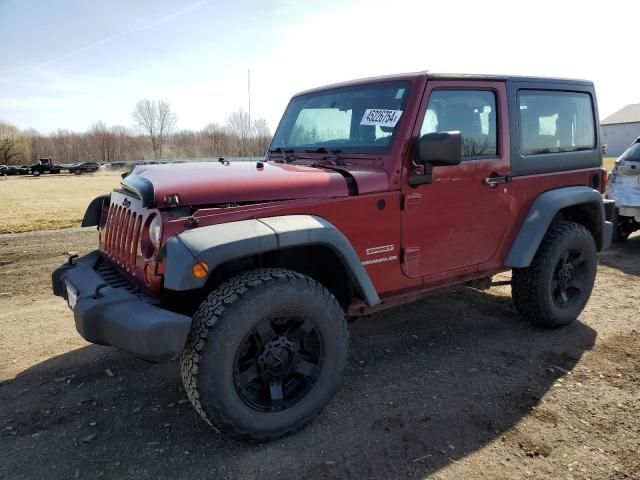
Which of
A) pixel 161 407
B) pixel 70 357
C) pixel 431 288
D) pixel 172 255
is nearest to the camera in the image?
pixel 172 255

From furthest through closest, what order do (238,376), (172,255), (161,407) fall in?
(161,407) → (238,376) → (172,255)

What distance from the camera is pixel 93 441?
272 centimetres

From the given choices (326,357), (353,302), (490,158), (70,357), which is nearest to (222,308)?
(326,357)

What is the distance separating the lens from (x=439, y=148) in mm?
2922

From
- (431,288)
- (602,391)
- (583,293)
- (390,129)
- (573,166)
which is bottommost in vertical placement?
(602,391)

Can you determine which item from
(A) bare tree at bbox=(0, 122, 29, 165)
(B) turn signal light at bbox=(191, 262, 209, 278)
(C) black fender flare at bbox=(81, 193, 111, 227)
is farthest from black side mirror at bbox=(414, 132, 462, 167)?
(A) bare tree at bbox=(0, 122, 29, 165)

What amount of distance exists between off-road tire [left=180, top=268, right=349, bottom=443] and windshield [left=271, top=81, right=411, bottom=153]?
1.16m

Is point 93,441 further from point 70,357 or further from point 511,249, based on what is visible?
point 511,249

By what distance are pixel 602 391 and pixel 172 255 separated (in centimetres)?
288

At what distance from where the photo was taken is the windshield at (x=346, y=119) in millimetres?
3254

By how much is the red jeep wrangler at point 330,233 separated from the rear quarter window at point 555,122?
2 centimetres

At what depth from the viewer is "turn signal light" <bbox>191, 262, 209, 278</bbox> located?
2336mm

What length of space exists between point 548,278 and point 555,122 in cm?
132

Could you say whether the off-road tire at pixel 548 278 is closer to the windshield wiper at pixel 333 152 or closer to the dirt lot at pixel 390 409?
the dirt lot at pixel 390 409
